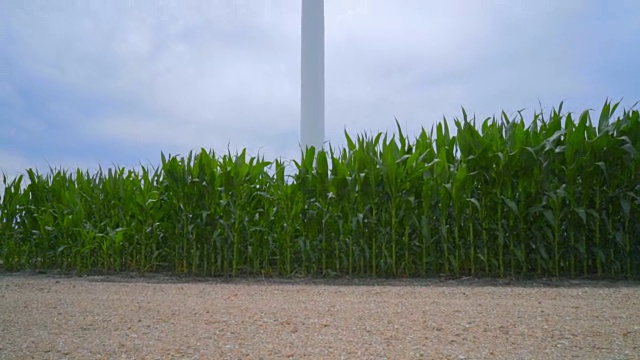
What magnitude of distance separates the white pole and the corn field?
1813mm

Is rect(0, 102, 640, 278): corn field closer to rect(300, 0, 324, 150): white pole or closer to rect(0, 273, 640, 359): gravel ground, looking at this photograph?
rect(0, 273, 640, 359): gravel ground

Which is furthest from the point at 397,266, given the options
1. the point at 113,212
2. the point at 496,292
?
the point at 113,212

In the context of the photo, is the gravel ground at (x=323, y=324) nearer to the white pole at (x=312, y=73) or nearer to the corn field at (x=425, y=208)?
the corn field at (x=425, y=208)

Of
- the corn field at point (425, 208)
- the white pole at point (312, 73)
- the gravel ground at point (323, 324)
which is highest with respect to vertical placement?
the white pole at point (312, 73)

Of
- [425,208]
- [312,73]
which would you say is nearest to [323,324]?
[425,208]

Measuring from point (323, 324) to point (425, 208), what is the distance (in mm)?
2828

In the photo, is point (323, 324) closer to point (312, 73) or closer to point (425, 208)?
point (425, 208)

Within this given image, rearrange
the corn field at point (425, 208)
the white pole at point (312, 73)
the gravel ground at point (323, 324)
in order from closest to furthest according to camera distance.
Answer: the gravel ground at point (323, 324) → the corn field at point (425, 208) → the white pole at point (312, 73)

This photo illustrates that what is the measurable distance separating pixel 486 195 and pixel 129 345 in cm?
402

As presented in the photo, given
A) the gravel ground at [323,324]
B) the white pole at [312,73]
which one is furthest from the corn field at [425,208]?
the white pole at [312,73]

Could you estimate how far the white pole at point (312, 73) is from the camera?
787 centimetres

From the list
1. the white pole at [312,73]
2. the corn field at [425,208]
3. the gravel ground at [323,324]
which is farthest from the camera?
the white pole at [312,73]

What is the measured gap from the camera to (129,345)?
8.22 feet

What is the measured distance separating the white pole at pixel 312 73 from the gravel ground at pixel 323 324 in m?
3.79
